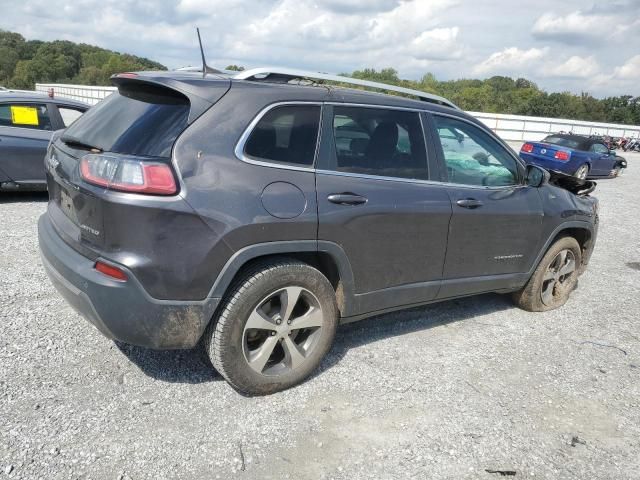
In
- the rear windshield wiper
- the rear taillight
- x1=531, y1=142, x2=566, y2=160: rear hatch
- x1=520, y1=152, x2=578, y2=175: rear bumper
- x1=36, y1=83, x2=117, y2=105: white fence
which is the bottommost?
x1=520, y1=152, x2=578, y2=175: rear bumper

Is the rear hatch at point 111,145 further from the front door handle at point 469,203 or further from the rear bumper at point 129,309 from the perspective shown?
the front door handle at point 469,203

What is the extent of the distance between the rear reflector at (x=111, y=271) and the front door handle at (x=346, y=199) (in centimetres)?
121

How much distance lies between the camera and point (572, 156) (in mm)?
17188

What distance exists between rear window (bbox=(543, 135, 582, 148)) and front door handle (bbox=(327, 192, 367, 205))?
16.7 meters

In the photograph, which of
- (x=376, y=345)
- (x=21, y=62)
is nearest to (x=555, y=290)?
(x=376, y=345)

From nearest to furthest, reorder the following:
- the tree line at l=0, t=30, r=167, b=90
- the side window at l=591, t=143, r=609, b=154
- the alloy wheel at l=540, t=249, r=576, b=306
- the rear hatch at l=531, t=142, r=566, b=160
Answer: the alloy wheel at l=540, t=249, r=576, b=306 < the rear hatch at l=531, t=142, r=566, b=160 < the side window at l=591, t=143, r=609, b=154 < the tree line at l=0, t=30, r=167, b=90

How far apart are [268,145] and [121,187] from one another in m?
0.82

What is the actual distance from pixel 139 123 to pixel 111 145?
0.63ft

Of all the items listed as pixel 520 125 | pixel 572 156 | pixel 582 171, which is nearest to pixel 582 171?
pixel 582 171

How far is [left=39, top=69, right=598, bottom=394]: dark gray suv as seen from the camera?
2.63m

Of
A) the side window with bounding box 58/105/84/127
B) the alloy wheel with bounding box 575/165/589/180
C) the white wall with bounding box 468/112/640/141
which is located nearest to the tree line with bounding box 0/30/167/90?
the white wall with bounding box 468/112/640/141

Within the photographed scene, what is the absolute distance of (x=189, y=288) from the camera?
2707 mm

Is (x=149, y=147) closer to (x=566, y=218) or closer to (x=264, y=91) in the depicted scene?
(x=264, y=91)

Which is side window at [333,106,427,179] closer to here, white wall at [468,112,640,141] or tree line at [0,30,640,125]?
white wall at [468,112,640,141]
